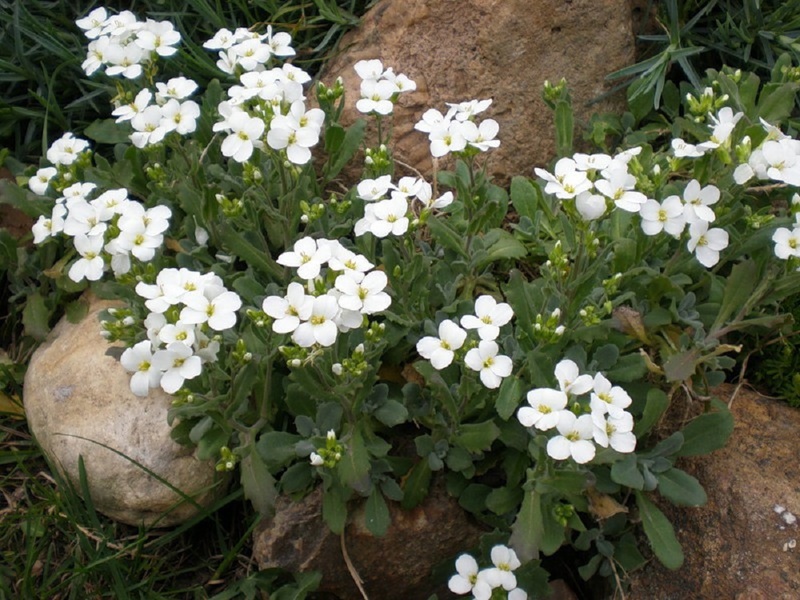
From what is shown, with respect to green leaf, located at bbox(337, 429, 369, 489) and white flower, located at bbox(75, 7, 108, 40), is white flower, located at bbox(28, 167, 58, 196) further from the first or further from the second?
green leaf, located at bbox(337, 429, 369, 489)

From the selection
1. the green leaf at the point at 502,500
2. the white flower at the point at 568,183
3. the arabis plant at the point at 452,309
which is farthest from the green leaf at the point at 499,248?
the green leaf at the point at 502,500

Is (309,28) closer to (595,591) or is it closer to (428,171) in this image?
(428,171)

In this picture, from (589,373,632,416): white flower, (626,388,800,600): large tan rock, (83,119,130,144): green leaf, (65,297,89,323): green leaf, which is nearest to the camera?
Result: (589,373,632,416): white flower

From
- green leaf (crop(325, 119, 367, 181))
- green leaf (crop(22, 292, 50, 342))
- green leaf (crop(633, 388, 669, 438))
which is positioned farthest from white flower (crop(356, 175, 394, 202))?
green leaf (crop(22, 292, 50, 342))

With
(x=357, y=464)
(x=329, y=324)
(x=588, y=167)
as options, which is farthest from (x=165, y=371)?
(x=588, y=167)

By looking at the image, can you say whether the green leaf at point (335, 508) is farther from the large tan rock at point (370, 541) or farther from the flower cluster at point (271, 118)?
the flower cluster at point (271, 118)

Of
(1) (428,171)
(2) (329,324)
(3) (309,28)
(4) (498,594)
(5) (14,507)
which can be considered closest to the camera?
(2) (329,324)
